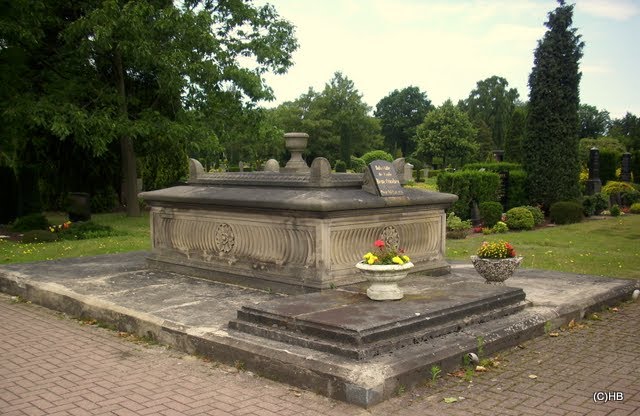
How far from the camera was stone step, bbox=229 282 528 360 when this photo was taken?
624 centimetres

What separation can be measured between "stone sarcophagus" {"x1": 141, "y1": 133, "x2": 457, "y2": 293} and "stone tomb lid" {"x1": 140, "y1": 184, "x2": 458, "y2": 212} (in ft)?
0.06

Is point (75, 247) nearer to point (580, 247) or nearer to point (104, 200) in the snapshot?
point (104, 200)

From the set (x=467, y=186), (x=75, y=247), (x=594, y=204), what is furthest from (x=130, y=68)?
(x=594, y=204)

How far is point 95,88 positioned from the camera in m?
23.7

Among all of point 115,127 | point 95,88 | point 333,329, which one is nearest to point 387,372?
point 333,329

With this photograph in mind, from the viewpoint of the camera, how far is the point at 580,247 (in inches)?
667

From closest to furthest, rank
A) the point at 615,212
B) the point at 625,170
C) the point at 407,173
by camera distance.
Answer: the point at 407,173 < the point at 615,212 < the point at 625,170

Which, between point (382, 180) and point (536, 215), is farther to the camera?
point (536, 215)

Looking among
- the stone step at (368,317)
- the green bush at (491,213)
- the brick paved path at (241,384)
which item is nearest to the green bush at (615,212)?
the green bush at (491,213)

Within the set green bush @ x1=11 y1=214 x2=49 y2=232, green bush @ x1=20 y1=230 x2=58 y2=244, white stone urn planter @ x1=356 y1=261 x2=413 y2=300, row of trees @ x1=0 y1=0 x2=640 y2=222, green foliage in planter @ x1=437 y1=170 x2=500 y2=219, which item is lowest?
green bush @ x1=20 y1=230 x2=58 y2=244

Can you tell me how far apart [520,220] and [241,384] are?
57.9 ft

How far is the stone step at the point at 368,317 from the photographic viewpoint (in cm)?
624

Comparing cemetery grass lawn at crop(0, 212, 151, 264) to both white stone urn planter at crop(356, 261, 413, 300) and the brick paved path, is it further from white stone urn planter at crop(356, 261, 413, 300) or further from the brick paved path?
white stone urn planter at crop(356, 261, 413, 300)

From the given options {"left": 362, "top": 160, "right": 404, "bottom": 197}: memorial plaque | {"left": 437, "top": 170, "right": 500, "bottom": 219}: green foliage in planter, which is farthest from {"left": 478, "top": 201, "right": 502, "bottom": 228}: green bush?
{"left": 362, "top": 160, "right": 404, "bottom": 197}: memorial plaque
